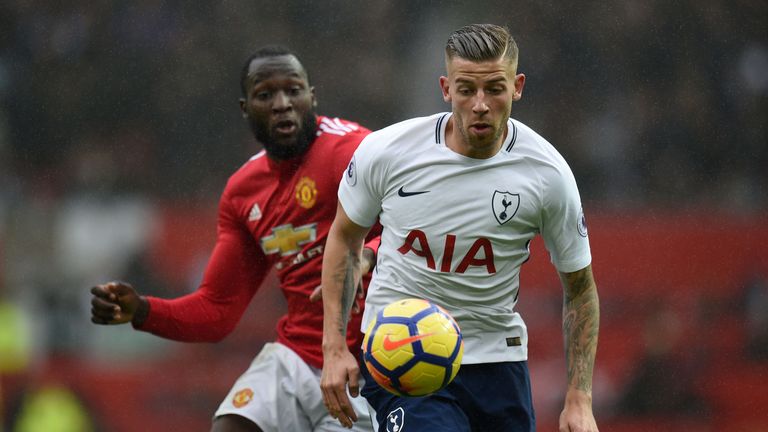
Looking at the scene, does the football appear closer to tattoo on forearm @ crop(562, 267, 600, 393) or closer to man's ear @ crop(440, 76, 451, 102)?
tattoo on forearm @ crop(562, 267, 600, 393)

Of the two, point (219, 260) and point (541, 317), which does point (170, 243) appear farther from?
point (219, 260)

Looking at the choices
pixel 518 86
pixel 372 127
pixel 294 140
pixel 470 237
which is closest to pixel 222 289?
pixel 294 140

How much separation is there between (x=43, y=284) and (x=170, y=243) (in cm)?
134

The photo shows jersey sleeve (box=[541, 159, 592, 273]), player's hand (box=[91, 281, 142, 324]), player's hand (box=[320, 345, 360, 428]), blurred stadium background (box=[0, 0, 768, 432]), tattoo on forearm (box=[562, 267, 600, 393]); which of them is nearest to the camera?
player's hand (box=[320, 345, 360, 428])

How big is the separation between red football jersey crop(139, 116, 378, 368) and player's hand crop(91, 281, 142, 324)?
131mm

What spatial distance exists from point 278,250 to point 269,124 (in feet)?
1.89

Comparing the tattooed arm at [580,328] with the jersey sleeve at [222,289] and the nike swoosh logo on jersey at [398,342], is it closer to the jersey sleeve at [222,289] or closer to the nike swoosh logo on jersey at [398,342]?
the nike swoosh logo on jersey at [398,342]

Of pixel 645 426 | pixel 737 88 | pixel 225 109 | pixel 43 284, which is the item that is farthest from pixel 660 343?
pixel 43 284

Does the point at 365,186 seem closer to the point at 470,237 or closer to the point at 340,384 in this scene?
the point at 470,237

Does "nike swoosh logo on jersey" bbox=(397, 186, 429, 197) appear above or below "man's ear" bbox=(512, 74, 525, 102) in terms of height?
below

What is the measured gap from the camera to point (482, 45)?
13.5 ft

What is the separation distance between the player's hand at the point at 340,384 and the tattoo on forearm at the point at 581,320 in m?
0.81

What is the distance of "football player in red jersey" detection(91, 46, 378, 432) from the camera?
5219 mm

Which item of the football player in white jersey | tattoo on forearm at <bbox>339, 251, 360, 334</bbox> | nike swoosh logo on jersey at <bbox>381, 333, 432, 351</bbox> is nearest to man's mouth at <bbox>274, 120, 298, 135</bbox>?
the football player in white jersey
